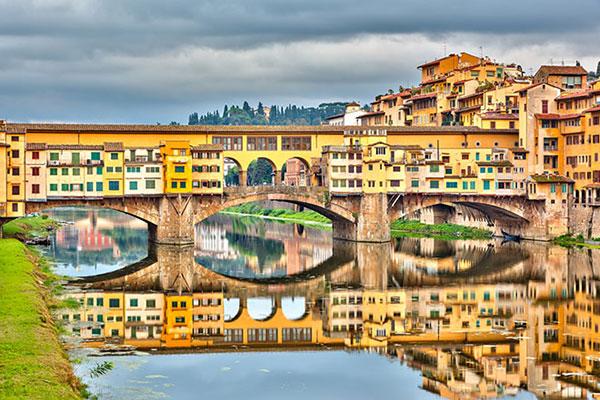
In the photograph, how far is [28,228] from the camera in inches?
2776

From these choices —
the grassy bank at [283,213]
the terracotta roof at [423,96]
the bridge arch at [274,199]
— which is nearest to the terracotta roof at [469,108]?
the terracotta roof at [423,96]

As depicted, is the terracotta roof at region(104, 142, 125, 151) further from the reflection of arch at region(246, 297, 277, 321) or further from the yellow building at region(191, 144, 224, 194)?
the reflection of arch at region(246, 297, 277, 321)

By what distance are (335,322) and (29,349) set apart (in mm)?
13858

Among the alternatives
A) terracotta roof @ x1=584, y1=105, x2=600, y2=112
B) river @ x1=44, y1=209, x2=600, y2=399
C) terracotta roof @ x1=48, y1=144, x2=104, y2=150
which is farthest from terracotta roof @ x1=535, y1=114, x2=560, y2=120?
terracotta roof @ x1=48, y1=144, x2=104, y2=150

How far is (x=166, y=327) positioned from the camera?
32.5m

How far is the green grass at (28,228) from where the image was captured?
6105 centimetres

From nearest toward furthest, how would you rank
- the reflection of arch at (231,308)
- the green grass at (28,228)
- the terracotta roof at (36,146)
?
the reflection of arch at (231,308) → the terracotta roof at (36,146) → the green grass at (28,228)

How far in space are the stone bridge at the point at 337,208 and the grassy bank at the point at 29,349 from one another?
23318 millimetres

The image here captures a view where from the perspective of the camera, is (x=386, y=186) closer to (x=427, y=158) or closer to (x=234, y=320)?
(x=427, y=158)

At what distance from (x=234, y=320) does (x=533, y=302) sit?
13.0 m

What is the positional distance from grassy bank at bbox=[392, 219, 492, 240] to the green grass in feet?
91.1

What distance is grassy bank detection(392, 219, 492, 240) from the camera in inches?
2763

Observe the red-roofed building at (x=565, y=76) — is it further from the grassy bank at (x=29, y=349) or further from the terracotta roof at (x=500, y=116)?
the grassy bank at (x=29, y=349)

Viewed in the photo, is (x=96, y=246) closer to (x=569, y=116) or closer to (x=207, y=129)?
(x=207, y=129)
